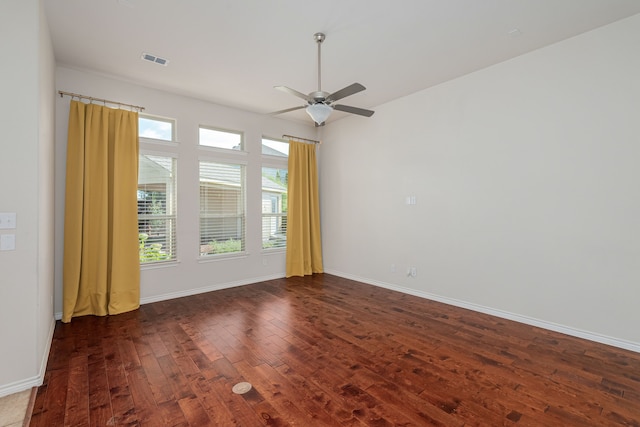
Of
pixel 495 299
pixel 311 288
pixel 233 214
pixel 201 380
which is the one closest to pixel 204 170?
pixel 233 214

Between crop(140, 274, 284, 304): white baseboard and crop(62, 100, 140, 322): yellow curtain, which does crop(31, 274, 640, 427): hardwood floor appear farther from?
crop(140, 274, 284, 304): white baseboard

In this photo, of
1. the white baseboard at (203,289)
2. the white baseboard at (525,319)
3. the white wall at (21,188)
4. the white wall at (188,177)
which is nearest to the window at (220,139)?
the white wall at (188,177)

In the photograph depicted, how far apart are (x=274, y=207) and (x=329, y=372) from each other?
3775 millimetres

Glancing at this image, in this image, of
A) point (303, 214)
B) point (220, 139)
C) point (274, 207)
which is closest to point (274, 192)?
point (274, 207)

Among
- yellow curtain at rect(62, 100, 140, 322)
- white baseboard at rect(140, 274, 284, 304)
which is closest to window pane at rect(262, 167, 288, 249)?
white baseboard at rect(140, 274, 284, 304)

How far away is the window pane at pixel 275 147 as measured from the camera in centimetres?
564

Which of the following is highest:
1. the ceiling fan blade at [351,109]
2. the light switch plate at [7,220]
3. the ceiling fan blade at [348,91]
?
the ceiling fan blade at [351,109]

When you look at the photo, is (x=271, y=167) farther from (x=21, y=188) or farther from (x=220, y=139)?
(x=21, y=188)

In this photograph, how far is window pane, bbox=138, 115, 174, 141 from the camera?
4307 mm

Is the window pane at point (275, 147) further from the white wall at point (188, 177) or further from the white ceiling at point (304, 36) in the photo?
the white ceiling at point (304, 36)

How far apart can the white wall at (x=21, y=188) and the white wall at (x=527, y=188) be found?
4.31m

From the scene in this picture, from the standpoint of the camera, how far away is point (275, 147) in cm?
578

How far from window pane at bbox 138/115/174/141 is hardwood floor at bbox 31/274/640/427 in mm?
2486

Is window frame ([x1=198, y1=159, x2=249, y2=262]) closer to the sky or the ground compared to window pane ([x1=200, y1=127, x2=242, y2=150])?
closer to the ground
